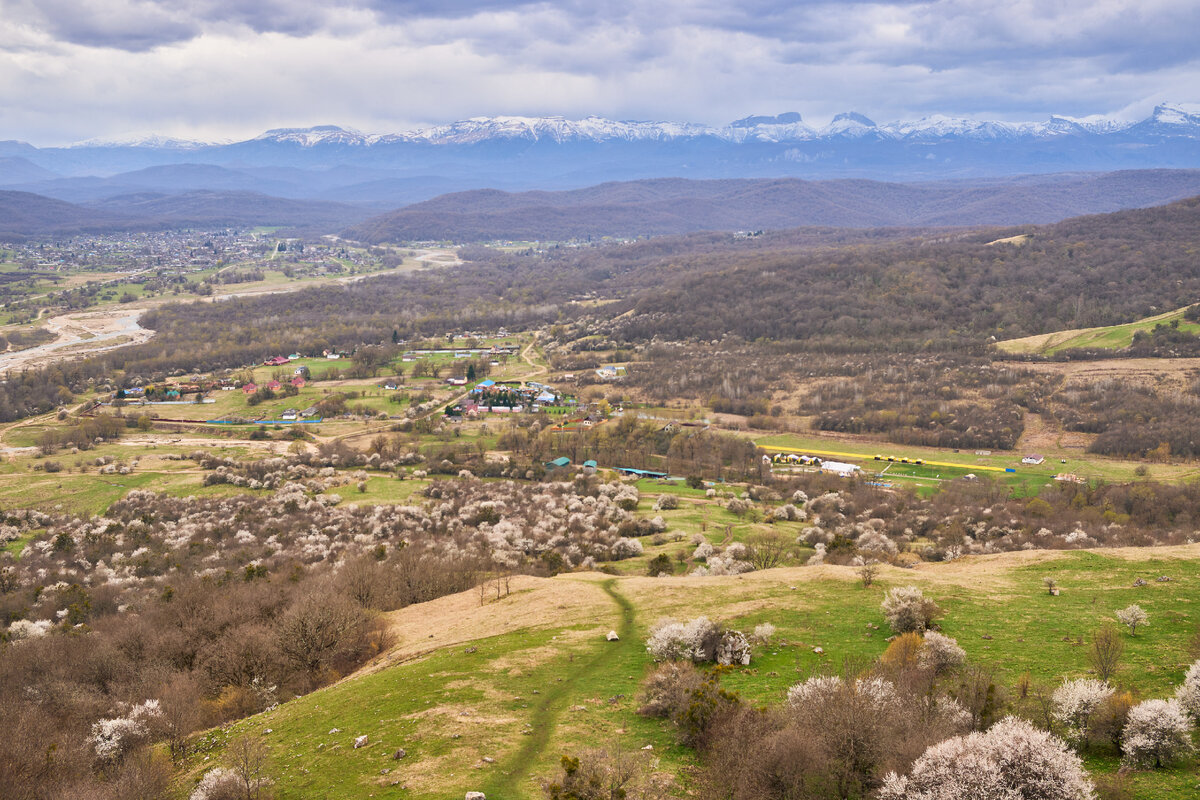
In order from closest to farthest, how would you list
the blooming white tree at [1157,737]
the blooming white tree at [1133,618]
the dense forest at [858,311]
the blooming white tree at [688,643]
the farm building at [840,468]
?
the blooming white tree at [1157,737] → the blooming white tree at [1133,618] → the blooming white tree at [688,643] → the farm building at [840,468] → the dense forest at [858,311]

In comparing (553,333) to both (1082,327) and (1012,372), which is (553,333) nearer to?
(1012,372)

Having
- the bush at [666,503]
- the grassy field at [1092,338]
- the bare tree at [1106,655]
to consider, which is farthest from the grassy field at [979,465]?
the bare tree at [1106,655]

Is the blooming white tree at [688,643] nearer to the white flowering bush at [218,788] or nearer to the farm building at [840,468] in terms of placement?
the white flowering bush at [218,788]

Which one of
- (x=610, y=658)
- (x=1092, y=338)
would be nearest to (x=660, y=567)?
(x=610, y=658)

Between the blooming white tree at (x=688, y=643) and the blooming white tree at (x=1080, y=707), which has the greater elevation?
the blooming white tree at (x=1080, y=707)

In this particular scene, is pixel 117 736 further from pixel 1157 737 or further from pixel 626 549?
pixel 626 549

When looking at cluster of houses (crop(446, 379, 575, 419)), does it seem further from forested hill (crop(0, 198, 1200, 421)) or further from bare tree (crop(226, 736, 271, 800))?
bare tree (crop(226, 736, 271, 800))

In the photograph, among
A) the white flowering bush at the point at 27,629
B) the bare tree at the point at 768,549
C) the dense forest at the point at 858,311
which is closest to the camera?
the white flowering bush at the point at 27,629

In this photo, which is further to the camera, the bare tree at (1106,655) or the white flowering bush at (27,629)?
the white flowering bush at (27,629)
